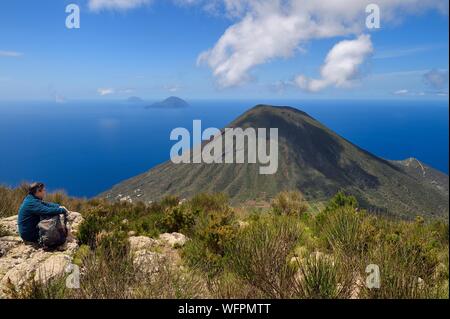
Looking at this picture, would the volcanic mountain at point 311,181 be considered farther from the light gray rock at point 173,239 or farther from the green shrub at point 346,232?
the green shrub at point 346,232

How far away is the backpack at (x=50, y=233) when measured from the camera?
7.10 meters

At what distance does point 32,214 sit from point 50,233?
62cm

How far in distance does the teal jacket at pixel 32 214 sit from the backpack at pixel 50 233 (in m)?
0.16

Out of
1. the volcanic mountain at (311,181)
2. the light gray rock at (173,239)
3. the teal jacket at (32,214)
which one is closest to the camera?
the teal jacket at (32,214)

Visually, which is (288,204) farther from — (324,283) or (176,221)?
(324,283)

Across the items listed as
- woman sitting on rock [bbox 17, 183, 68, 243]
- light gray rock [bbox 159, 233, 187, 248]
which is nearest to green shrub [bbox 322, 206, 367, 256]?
light gray rock [bbox 159, 233, 187, 248]

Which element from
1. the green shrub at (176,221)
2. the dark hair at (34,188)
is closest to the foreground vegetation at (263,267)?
the green shrub at (176,221)

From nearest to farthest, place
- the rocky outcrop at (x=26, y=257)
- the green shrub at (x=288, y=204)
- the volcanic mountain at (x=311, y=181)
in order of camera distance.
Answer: the rocky outcrop at (x=26, y=257), the green shrub at (x=288, y=204), the volcanic mountain at (x=311, y=181)

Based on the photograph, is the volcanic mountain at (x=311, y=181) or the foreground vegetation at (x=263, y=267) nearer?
the foreground vegetation at (x=263, y=267)

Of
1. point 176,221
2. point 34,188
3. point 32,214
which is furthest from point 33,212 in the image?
point 176,221

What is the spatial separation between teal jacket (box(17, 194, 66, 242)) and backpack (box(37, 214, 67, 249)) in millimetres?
165

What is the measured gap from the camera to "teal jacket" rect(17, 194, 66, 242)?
7.22m

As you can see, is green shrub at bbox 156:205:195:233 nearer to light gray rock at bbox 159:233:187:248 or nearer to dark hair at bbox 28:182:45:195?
light gray rock at bbox 159:233:187:248

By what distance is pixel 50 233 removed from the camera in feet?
23.3
